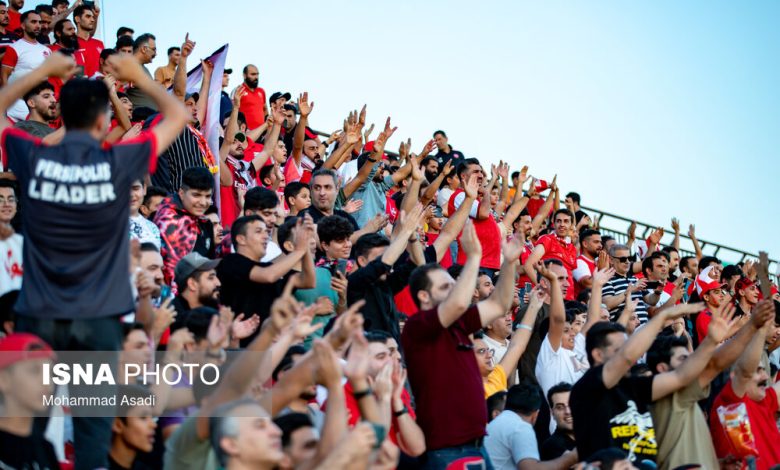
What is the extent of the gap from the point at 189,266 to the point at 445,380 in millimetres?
2119

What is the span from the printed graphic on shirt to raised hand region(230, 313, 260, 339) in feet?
7.78

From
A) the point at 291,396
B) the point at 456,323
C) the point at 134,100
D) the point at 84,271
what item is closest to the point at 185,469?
the point at 291,396

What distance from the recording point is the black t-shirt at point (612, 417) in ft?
23.3

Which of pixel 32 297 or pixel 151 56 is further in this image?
pixel 151 56

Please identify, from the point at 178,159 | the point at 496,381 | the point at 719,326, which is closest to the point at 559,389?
the point at 496,381

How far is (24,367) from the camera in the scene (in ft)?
16.5

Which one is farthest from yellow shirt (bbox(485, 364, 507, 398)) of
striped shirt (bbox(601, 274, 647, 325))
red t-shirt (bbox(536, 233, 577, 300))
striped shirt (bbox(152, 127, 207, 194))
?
red t-shirt (bbox(536, 233, 577, 300))

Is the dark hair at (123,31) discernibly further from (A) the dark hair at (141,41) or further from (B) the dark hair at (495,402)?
(B) the dark hair at (495,402)

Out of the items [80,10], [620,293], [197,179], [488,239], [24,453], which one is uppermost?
[80,10]

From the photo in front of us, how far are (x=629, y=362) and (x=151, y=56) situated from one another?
9317 millimetres

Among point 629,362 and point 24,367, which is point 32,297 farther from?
point 629,362

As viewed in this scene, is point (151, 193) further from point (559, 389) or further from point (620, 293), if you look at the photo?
point (620, 293)

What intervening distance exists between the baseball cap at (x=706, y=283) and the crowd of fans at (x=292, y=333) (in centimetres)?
177

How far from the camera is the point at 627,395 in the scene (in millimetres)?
7242
